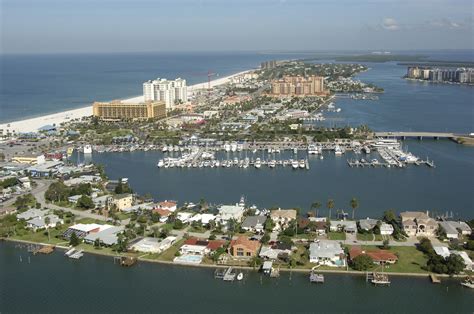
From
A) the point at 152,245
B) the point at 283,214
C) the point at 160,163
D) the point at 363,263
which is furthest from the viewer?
the point at 160,163

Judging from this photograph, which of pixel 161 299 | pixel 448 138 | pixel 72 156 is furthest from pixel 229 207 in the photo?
pixel 448 138

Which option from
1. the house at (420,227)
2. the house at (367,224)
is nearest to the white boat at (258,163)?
the house at (367,224)

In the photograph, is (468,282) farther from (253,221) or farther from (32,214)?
(32,214)

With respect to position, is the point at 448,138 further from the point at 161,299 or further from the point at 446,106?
the point at 161,299

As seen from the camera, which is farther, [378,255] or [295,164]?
[295,164]

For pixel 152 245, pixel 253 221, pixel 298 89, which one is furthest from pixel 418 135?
pixel 298 89

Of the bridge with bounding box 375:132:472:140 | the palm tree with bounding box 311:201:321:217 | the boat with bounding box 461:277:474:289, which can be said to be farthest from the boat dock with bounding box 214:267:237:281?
the bridge with bounding box 375:132:472:140

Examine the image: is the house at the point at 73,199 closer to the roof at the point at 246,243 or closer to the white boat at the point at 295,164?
the roof at the point at 246,243
